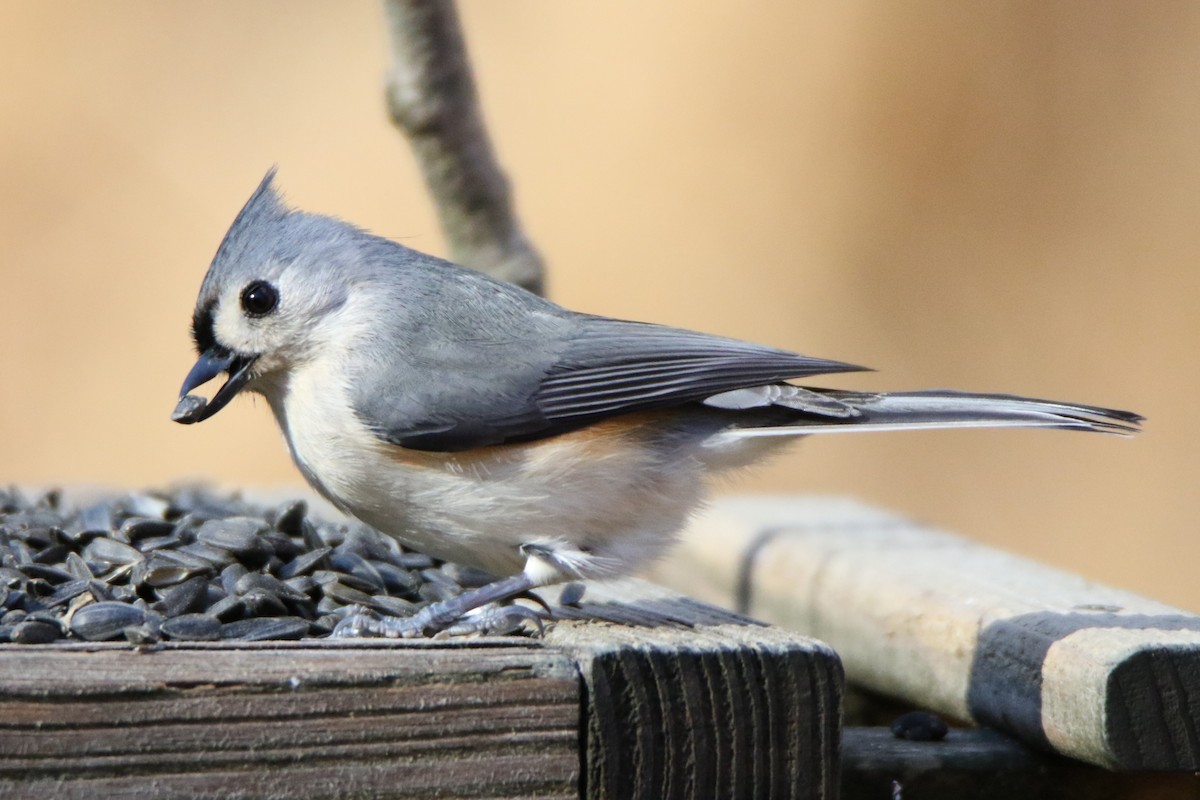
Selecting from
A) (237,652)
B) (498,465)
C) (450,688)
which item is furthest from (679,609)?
(237,652)

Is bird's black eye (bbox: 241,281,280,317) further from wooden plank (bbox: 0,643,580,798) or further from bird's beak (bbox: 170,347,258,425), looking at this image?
wooden plank (bbox: 0,643,580,798)

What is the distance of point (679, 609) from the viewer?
2.32 meters

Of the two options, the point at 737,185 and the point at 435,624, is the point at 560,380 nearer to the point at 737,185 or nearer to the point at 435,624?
the point at 435,624

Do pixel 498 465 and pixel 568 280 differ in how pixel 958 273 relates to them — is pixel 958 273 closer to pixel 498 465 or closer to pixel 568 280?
pixel 568 280

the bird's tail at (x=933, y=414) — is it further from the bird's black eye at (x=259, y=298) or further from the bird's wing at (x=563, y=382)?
the bird's black eye at (x=259, y=298)

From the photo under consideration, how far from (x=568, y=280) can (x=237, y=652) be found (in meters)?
3.93

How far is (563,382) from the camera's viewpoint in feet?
8.01

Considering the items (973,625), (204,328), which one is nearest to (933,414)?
(973,625)

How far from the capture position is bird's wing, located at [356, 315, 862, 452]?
2355mm

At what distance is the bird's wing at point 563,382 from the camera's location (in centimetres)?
236

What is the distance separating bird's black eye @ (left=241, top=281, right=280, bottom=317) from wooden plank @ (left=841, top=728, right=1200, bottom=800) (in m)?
1.28

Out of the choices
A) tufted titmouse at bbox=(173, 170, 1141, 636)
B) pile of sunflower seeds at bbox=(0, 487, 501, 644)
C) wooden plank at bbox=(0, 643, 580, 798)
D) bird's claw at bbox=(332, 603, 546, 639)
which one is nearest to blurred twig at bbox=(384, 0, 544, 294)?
tufted titmouse at bbox=(173, 170, 1141, 636)

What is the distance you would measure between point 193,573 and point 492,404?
56cm

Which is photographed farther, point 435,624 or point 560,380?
point 560,380
